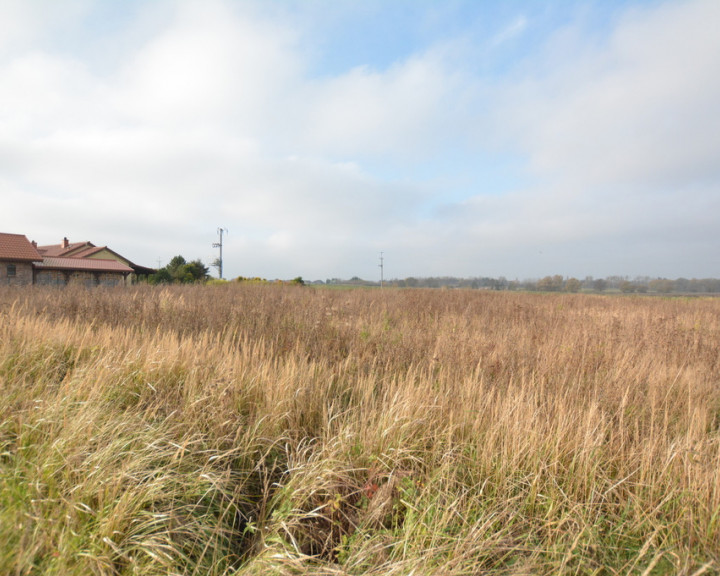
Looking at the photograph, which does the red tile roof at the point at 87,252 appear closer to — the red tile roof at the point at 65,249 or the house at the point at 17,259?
the red tile roof at the point at 65,249

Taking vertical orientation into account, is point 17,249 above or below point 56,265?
above

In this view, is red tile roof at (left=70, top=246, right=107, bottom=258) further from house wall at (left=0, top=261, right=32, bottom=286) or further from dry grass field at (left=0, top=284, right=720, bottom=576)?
dry grass field at (left=0, top=284, right=720, bottom=576)

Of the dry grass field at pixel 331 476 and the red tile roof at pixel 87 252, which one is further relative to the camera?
the red tile roof at pixel 87 252

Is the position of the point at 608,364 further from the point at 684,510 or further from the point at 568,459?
the point at 684,510

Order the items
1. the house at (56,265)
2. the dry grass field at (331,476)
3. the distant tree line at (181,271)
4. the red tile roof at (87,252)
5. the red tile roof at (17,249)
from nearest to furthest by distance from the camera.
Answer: the dry grass field at (331,476) < the red tile roof at (17,249) < the house at (56,265) < the distant tree line at (181,271) < the red tile roof at (87,252)

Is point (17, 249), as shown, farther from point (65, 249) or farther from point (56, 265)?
point (65, 249)

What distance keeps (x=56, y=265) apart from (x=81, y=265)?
6.56 feet

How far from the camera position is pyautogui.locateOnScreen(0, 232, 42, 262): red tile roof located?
28.0m

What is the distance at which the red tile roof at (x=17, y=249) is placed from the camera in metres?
28.0

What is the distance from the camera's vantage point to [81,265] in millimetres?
34000

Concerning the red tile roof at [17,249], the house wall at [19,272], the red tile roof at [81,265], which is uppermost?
the red tile roof at [17,249]

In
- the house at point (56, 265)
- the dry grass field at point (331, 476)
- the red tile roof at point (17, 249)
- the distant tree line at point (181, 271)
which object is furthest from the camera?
the distant tree line at point (181, 271)

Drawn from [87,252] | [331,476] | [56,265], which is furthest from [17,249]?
[331,476]

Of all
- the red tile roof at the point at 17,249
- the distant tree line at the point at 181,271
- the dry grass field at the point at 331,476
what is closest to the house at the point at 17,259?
the red tile roof at the point at 17,249
